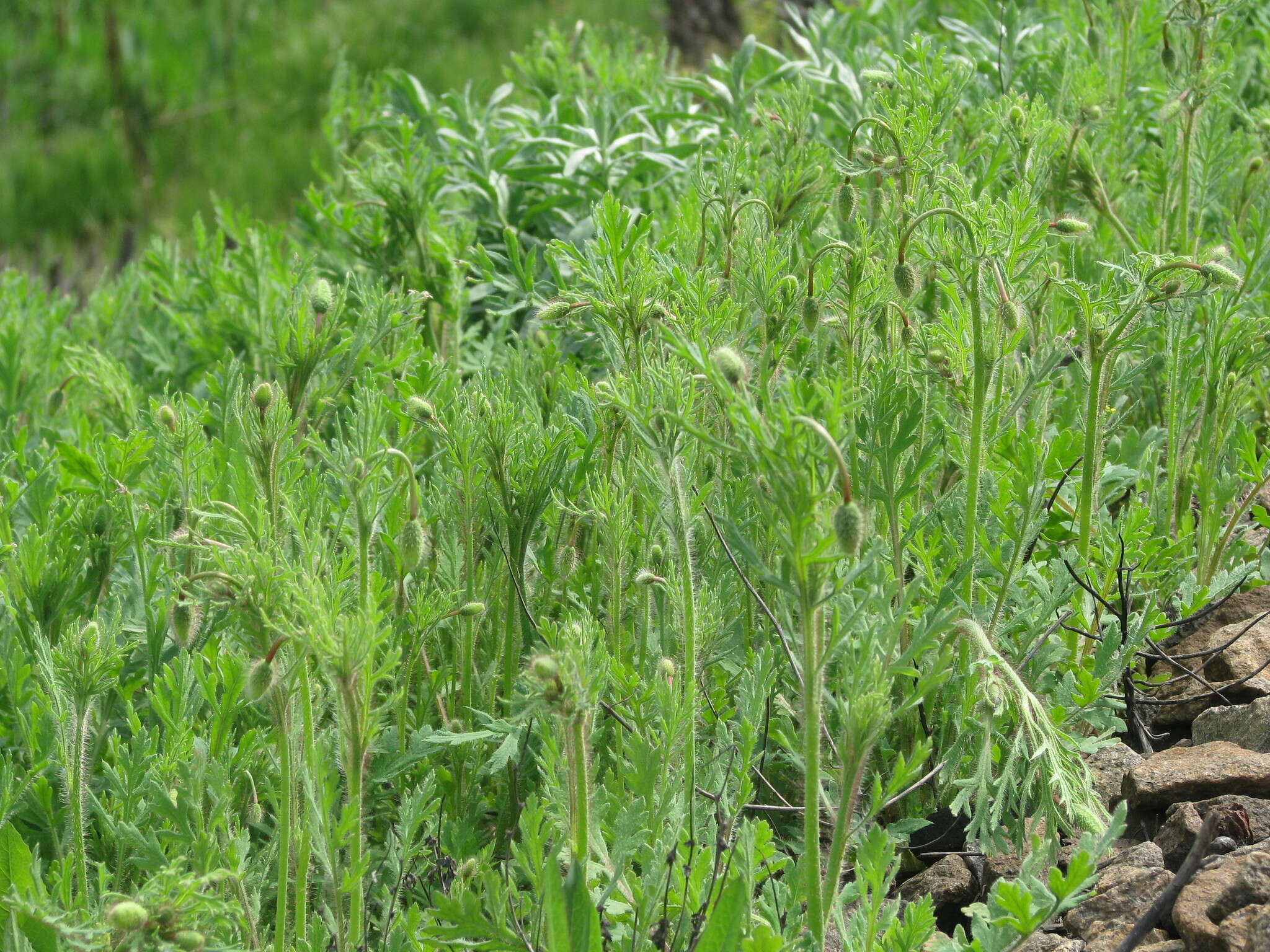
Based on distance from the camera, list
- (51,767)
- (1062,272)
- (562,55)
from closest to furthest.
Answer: (51,767) → (1062,272) → (562,55)

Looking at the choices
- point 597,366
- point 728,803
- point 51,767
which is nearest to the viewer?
point 728,803

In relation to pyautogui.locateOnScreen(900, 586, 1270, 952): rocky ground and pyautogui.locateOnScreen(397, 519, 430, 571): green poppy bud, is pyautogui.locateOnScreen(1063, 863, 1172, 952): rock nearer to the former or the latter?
pyautogui.locateOnScreen(900, 586, 1270, 952): rocky ground

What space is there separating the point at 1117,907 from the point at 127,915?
3.72ft

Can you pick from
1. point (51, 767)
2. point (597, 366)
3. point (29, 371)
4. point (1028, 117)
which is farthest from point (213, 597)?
point (29, 371)

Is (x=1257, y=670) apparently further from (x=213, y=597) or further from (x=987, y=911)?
(x=213, y=597)

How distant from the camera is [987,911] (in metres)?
1.46

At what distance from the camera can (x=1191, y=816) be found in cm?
158

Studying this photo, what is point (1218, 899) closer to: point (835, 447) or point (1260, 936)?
point (1260, 936)

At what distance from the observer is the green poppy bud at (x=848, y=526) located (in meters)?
1.24

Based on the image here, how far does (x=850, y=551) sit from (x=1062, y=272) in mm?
1216

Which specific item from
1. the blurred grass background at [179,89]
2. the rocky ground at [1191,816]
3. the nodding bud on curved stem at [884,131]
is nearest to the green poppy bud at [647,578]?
the rocky ground at [1191,816]

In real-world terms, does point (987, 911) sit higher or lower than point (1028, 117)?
lower

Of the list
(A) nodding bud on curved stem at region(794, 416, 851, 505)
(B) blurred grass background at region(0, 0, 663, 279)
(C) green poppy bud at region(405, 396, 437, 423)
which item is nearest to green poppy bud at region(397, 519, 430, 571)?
(C) green poppy bud at region(405, 396, 437, 423)

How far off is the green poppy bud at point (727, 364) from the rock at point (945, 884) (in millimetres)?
790
